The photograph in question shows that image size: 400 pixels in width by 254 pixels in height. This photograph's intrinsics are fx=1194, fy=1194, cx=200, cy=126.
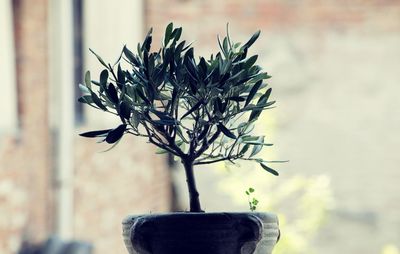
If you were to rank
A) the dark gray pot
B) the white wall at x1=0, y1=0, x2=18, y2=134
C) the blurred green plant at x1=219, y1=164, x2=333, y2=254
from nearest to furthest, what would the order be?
the dark gray pot < the white wall at x1=0, y1=0, x2=18, y2=134 < the blurred green plant at x1=219, y1=164, x2=333, y2=254

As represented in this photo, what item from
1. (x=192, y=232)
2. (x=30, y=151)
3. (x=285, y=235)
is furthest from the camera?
(x=285, y=235)

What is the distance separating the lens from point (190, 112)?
1586 mm

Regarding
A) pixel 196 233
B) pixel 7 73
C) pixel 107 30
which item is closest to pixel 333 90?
pixel 107 30

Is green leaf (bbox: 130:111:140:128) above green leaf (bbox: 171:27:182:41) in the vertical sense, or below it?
below

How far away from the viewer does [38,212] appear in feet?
16.5

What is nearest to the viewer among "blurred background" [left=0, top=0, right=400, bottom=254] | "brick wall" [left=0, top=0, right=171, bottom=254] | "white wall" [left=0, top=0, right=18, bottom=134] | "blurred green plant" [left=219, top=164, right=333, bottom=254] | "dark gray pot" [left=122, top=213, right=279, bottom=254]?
"dark gray pot" [left=122, top=213, right=279, bottom=254]

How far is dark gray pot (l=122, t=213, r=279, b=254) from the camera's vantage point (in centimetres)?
153

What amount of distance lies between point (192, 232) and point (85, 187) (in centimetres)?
390

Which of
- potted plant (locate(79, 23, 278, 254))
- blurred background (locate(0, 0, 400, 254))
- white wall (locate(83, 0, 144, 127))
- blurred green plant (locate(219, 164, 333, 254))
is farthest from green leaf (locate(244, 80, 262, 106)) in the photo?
white wall (locate(83, 0, 144, 127))

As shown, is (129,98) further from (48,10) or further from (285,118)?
(285,118)

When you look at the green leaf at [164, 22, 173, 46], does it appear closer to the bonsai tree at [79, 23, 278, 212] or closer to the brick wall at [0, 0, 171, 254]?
the bonsai tree at [79, 23, 278, 212]

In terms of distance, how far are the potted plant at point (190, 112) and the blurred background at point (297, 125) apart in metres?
3.67

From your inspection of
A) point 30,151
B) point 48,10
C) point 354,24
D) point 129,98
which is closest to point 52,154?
point 30,151

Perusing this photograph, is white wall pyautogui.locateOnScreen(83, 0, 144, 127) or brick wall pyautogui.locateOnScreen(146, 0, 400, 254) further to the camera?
brick wall pyautogui.locateOnScreen(146, 0, 400, 254)
